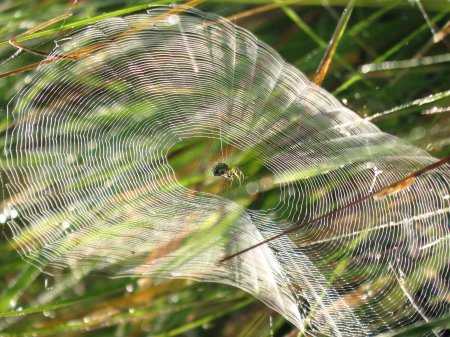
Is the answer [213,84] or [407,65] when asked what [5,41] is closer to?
[213,84]

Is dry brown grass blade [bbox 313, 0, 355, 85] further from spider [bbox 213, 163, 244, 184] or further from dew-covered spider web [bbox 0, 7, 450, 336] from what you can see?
spider [bbox 213, 163, 244, 184]

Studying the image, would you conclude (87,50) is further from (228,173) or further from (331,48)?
(331,48)

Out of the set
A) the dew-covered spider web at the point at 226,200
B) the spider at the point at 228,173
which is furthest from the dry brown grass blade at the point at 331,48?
the spider at the point at 228,173

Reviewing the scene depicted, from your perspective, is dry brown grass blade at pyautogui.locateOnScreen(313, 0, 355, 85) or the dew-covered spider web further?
dry brown grass blade at pyautogui.locateOnScreen(313, 0, 355, 85)

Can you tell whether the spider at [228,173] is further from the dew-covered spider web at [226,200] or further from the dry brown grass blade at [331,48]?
the dry brown grass blade at [331,48]

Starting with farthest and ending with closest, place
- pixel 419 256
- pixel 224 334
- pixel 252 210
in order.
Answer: pixel 224 334, pixel 252 210, pixel 419 256

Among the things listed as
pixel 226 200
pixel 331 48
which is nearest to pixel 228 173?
pixel 226 200

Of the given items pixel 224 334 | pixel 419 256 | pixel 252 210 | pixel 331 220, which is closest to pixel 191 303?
pixel 224 334

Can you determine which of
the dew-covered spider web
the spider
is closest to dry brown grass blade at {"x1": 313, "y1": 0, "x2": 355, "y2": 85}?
the dew-covered spider web
